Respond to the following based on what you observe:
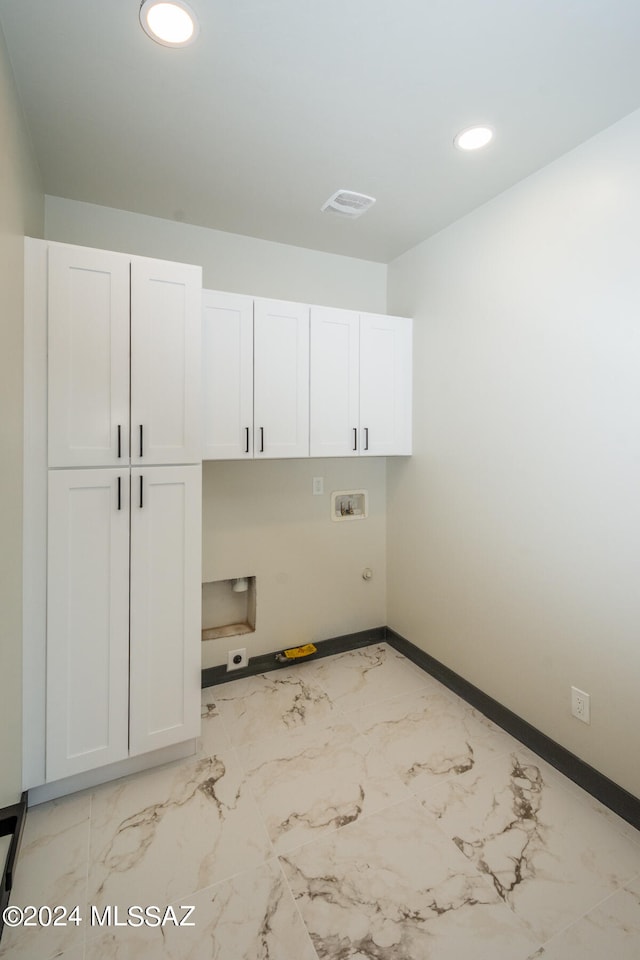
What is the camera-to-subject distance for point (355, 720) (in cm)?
232

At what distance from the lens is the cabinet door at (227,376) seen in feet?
7.32

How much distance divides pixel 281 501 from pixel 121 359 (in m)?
1.34

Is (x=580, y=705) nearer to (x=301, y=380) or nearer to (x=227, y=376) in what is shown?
(x=301, y=380)

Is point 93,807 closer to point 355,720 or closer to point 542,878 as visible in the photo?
point 355,720

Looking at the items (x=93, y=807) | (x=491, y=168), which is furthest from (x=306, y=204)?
(x=93, y=807)

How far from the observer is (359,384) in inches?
105

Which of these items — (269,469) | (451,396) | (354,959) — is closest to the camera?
(354,959)

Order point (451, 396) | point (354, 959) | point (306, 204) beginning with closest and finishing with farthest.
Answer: point (354, 959) < point (306, 204) < point (451, 396)

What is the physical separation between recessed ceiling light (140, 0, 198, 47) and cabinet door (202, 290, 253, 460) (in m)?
0.96

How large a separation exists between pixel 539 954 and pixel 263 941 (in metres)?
0.80

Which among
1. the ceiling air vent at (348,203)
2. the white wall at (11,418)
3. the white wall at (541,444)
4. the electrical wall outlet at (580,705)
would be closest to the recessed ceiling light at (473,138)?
the white wall at (541,444)

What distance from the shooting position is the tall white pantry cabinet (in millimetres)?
1694

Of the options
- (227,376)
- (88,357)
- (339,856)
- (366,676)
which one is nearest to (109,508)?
(88,357)

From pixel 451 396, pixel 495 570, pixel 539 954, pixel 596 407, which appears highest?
pixel 451 396
